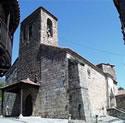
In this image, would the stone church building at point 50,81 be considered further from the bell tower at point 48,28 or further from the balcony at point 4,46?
the balcony at point 4,46

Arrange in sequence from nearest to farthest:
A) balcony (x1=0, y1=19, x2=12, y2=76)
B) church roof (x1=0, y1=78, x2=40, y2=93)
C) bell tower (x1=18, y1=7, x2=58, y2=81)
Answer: balcony (x1=0, y1=19, x2=12, y2=76)
church roof (x1=0, y1=78, x2=40, y2=93)
bell tower (x1=18, y1=7, x2=58, y2=81)

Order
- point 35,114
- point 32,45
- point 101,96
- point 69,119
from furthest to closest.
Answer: point 101,96 < point 32,45 < point 35,114 < point 69,119

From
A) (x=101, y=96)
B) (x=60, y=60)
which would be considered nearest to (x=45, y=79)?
(x=60, y=60)

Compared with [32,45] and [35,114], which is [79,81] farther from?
[32,45]

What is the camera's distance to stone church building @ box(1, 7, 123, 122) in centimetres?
2000

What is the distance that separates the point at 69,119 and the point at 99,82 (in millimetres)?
9018

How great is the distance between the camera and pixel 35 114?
72.0 feet

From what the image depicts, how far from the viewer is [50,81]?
71.2 ft

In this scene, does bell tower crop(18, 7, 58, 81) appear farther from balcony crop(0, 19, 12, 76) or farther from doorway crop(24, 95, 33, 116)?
balcony crop(0, 19, 12, 76)

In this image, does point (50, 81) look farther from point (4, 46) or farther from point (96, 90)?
point (4, 46)

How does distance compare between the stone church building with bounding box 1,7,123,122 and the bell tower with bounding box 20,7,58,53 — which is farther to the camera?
the bell tower with bounding box 20,7,58,53

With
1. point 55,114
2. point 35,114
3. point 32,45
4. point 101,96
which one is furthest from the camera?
point 101,96

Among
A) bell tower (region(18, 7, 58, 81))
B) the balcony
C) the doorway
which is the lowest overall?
the doorway

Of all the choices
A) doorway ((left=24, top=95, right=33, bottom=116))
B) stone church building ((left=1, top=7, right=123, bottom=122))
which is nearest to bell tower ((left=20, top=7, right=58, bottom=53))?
Answer: stone church building ((left=1, top=7, right=123, bottom=122))
